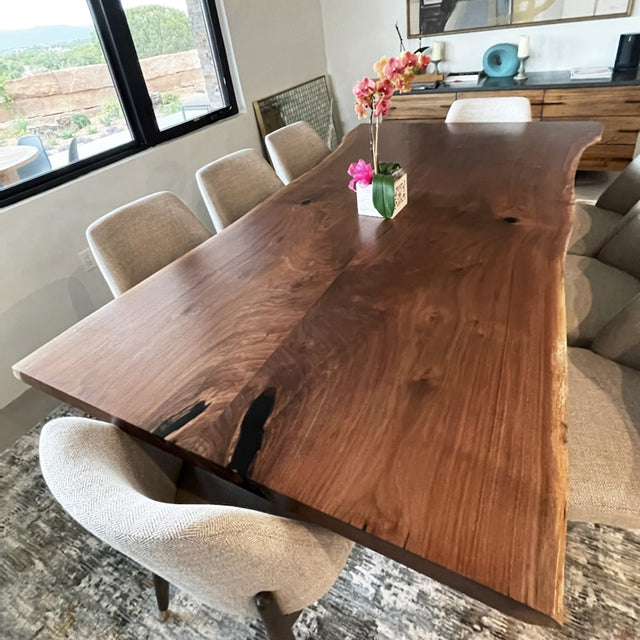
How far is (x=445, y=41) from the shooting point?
3.52 meters

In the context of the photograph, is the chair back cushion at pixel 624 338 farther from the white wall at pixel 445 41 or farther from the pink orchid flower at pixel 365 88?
the white wall at pixel 445 41

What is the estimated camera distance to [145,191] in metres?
2.51

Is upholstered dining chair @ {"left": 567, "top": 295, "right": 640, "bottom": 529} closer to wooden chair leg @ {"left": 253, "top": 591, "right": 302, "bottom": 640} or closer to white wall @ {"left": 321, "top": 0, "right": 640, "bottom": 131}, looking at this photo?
wooden chair leg @ {"left": 253, "top": 591, "right": 302, "bottom": 640}

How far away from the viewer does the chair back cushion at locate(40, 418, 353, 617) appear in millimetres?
594

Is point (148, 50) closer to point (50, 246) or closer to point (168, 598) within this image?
point (50, 246)

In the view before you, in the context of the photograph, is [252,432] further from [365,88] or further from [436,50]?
[436,50]

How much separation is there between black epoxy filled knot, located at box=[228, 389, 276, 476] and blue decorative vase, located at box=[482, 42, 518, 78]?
3.51 m

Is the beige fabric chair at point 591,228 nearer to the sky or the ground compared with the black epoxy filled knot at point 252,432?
nearer to the ground

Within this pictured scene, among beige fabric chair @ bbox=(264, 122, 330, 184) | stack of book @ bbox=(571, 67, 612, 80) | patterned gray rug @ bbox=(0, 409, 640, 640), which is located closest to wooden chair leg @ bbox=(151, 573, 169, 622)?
patterned gray rug @ bbox=(0, 409, 640, 640)

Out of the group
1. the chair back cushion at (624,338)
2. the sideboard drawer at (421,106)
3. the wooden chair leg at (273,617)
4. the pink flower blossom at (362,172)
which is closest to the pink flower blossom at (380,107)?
the pink flower blossom at (362,172)

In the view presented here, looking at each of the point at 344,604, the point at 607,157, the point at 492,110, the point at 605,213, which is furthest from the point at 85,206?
the point at 607,157

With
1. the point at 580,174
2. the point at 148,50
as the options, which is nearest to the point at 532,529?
the point at 148,50

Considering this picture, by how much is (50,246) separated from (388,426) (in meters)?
1.96

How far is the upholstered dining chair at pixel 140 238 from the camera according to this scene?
1453 millimetres
